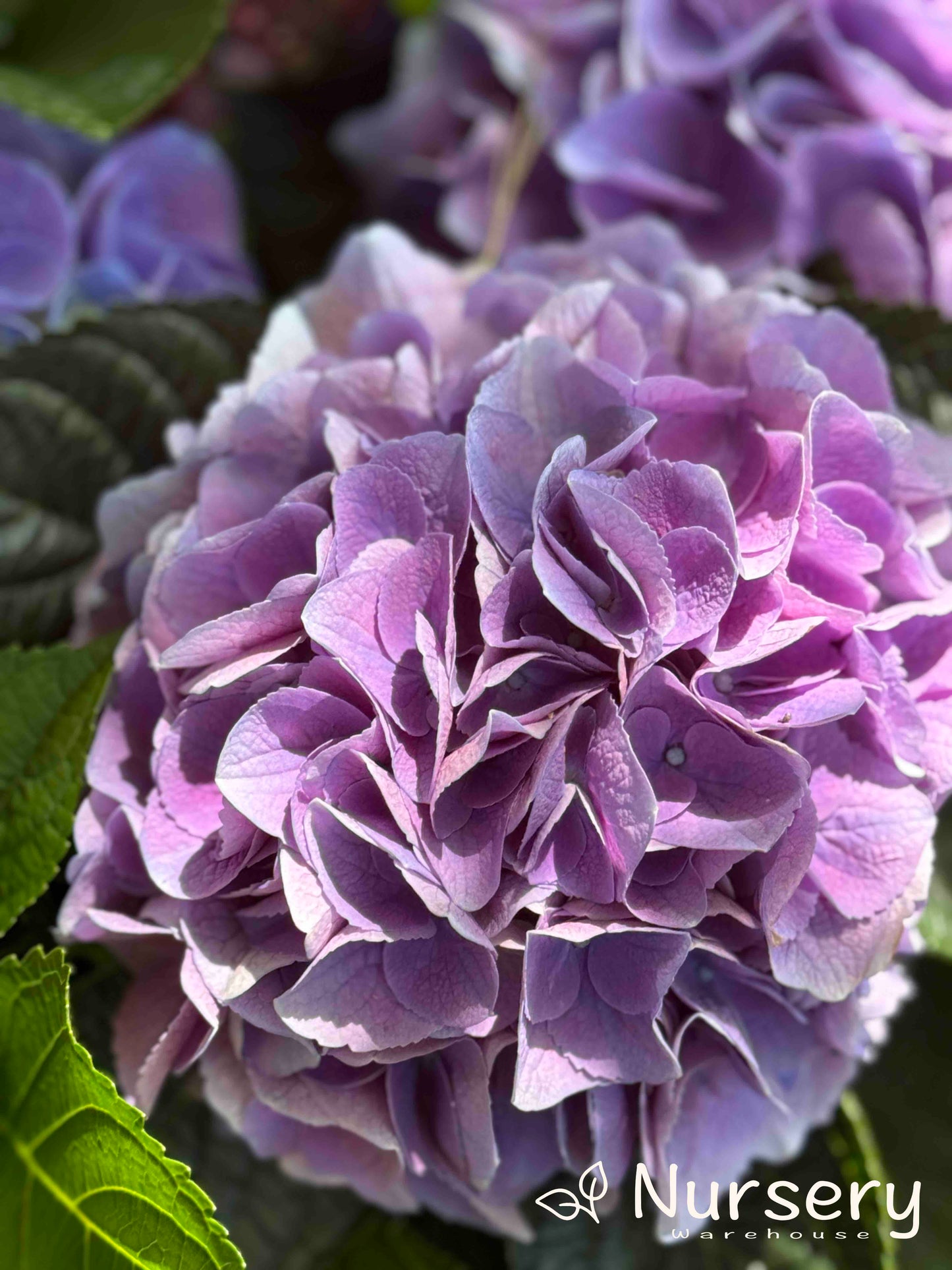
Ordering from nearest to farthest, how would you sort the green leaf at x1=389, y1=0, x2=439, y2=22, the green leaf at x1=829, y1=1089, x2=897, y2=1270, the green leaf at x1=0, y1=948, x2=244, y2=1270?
the green leaf at x1=0, y1=948, x2=244, y2=1270
the green leaf at x1=829, y1=1089, x2=897, y2=1270
the green leaf at x1=389, y1=0, x2=439, y2=22

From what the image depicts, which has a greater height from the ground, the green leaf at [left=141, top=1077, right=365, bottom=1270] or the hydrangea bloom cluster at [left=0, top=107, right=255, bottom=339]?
the hydrangea bloom cluster at [left=0, top=107, right=255, bottom=339]

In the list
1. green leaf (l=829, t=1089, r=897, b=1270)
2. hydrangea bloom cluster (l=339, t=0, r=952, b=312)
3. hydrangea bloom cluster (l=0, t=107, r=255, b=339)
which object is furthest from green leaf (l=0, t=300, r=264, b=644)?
green leaf (l=829, t=1089, r=897, b=1270)

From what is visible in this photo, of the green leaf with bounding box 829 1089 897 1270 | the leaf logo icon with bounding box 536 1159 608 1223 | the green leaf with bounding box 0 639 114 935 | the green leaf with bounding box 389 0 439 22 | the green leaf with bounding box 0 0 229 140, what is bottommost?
the green leaf with bounding box 829 1089 897 1270

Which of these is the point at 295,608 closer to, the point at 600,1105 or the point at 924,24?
the point at 600,1105

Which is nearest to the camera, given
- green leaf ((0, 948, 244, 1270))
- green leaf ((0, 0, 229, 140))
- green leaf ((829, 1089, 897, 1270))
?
green leaf ((0, 948, 244, 1270))

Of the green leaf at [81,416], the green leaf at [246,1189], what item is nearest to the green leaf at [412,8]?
the green leaf at [81,416]

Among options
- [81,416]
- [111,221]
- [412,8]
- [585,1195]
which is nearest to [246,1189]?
[585,1195]

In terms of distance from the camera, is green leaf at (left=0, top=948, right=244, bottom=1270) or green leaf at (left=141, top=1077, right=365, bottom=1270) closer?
green leaf at (left=0, top=948, right=244, bottom=1270)

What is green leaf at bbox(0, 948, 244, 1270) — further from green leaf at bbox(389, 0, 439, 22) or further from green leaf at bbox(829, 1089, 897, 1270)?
green leaf at bbox(389, 0, 439, 22)
